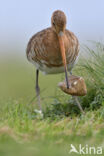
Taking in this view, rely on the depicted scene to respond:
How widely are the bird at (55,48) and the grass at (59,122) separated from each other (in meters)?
0.34

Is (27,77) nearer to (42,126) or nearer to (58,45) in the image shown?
(58,45)

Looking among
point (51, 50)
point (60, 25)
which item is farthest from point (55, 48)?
point (60, 25)

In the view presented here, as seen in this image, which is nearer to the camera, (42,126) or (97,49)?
(42,126)

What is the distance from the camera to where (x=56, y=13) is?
5.34 meters

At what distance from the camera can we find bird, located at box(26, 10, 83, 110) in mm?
5367

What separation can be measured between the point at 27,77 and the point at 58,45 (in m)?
4.97

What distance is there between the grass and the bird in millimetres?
340

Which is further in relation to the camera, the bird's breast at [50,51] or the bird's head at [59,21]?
the bird's breast at [50,51]

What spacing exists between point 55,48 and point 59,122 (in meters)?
1.15

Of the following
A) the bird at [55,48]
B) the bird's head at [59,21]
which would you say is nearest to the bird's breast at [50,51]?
the bird at [55,48]

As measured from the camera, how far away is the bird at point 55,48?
17.6ft

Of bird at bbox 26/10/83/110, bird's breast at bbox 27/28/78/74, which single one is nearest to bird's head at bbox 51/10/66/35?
bird at bbox 26/10/83/110

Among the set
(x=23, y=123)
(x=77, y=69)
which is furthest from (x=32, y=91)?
(x=23, y=123)

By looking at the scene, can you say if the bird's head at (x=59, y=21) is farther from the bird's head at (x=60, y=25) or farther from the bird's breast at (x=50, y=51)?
the bird's breast at (x=50, y=51)
